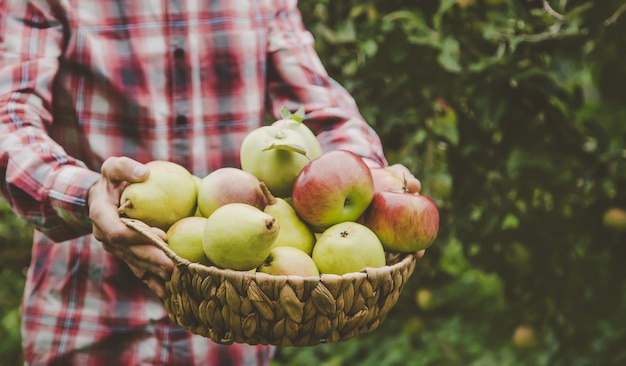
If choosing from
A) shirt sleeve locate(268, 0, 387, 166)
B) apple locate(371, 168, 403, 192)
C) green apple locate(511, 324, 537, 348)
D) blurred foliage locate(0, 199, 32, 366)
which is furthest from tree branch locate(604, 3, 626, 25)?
blurred foliage locate(0, 199, 32, 366)

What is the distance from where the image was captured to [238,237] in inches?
37.1

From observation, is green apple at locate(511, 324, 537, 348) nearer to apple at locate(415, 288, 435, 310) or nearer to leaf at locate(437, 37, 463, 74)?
apple at locate(415, 288, 435, 310)

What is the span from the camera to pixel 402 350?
261 cm

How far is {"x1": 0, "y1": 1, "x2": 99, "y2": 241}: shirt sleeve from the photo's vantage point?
1132 mm

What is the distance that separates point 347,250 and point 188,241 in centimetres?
22

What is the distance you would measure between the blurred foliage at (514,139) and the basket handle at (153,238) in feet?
3.22

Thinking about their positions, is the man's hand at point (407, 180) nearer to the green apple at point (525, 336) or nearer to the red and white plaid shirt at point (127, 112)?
the red and white plaid shirt at point (127, 112)

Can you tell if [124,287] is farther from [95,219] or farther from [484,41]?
[484,41]

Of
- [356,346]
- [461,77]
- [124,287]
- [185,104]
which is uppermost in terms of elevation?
Result: [185,104]

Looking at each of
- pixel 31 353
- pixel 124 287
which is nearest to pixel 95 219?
pixel 124 287

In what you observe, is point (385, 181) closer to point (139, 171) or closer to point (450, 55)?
point (139, 171)

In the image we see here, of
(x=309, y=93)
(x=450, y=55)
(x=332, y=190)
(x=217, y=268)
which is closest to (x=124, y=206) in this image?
(x=217, y=268)

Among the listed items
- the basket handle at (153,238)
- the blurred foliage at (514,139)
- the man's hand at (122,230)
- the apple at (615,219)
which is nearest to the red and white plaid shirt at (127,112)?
the man's hand at (122,230)

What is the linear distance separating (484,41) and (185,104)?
0.91 meters
